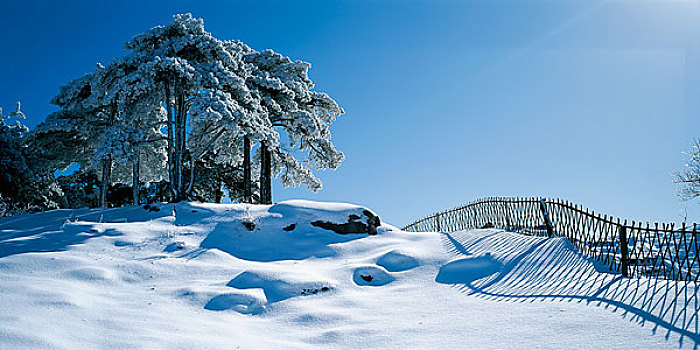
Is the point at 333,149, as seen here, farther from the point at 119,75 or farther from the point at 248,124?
the point at 119,75

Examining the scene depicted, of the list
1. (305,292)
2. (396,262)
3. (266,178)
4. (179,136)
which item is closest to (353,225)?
(396,262)

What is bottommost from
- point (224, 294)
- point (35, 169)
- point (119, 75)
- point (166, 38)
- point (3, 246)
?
point (224, 294)

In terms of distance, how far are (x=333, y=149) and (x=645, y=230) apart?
16.2 metres

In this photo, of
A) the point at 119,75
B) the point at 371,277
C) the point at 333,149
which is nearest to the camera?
the point at 371,277

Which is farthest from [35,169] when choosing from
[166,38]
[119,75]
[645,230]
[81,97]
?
[645,230]

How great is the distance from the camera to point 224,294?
7016 mm

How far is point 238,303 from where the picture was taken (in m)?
6.87

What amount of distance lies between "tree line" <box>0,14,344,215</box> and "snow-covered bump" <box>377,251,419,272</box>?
8.11 m

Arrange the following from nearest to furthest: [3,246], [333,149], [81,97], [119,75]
Answer: [3,246], [119,75], [81,97], [333,149]

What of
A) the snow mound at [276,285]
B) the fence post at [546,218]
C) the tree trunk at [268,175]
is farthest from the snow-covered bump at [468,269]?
the tree trunk at [268,175]

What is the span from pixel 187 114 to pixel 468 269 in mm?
12428

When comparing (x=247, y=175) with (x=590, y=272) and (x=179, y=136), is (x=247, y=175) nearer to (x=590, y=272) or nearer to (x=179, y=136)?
(x=179, y=136)

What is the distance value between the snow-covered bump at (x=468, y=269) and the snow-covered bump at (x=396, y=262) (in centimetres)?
71

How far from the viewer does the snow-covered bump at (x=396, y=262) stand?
9.66 m
